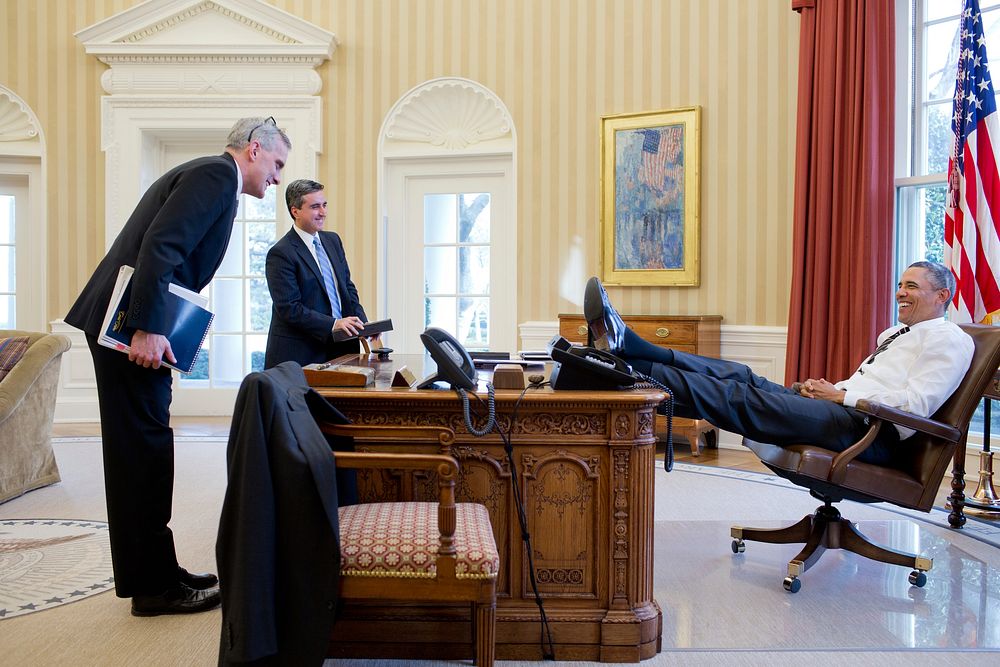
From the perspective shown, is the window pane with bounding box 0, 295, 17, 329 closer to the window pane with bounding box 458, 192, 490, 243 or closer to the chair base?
the window pane with bounding box 458, 192, 490, 243

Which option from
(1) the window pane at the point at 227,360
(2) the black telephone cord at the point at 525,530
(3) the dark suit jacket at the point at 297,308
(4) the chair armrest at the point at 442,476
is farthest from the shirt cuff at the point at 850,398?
(1) the window pane at the point at 227,360

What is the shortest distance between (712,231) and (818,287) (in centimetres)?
92

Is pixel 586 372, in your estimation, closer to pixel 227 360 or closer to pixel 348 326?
pixel 348 326

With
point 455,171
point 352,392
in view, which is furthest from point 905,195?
point 352,392

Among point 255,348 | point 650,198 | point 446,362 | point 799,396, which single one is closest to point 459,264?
point 650,198

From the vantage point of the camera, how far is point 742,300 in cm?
616

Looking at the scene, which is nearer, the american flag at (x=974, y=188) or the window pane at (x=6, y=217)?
the american flag at (x=974, y=188)

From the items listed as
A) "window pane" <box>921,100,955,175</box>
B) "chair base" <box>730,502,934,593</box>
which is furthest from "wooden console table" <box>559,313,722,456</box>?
"chair base" <box>730,502,934,593</box>

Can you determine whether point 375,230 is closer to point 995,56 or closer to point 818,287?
point 818,287

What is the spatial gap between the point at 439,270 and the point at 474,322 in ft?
1.71

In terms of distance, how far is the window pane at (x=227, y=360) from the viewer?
288 inches

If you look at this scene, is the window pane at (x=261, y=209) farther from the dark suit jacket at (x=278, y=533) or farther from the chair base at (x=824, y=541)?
the dark suit jacket at (x=278, y=533)

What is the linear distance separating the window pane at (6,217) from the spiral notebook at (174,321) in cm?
538

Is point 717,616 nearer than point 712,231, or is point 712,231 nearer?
point 717,616
